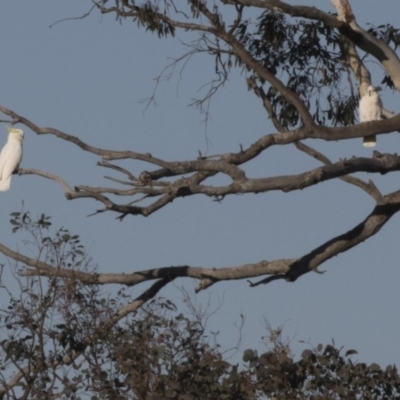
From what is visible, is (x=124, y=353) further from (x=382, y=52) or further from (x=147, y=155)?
(x=382, y=52)

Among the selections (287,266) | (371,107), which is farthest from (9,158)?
(371,107)

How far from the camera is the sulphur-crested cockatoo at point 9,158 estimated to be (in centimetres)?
973

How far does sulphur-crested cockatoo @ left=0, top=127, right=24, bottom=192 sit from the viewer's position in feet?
31.9

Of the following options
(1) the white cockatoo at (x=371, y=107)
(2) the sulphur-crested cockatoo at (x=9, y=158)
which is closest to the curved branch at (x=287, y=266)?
(1) the white cockatoo at (x=371, y=107)

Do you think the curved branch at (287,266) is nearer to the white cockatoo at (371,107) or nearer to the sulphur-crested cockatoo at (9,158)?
the white cockatoo at (371,107)

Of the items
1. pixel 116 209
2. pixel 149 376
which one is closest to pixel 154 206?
pixel 116 209

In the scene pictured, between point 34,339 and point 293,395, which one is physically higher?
point 34,339

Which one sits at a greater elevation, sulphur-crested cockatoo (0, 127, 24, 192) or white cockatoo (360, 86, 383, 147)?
sulphur-crested cockatoo (0, 127, 24, 192)

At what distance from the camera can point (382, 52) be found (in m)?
9.18

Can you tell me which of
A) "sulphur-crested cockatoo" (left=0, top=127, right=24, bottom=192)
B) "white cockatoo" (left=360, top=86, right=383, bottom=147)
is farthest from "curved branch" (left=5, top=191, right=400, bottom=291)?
"sulphur-crested cockatoo" (left=0, top=127, right=24, bottom=192)

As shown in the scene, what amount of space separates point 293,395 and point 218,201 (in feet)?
5.86

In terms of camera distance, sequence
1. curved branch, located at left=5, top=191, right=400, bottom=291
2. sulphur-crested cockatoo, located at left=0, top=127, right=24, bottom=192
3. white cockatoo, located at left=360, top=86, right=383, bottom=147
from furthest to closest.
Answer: sulphur-crested cockatoo, located at left=0, top=127, right=24, bottom=192 → white cockatoo, located at left=360, top=86, right=383, bottom=147 → curved branch, located at left=5, top=191, right=400, bottom=291

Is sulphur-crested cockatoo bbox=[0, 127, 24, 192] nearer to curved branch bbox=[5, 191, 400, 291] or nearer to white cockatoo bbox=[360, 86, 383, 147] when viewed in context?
curved branch bbox=[5, 191, 400, 291]

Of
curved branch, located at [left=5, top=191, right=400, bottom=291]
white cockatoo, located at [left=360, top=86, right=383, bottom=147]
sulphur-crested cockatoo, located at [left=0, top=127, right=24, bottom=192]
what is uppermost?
sulphur-crested cockatoo, located at [left=0, top=127, right=24, bottom=192]
